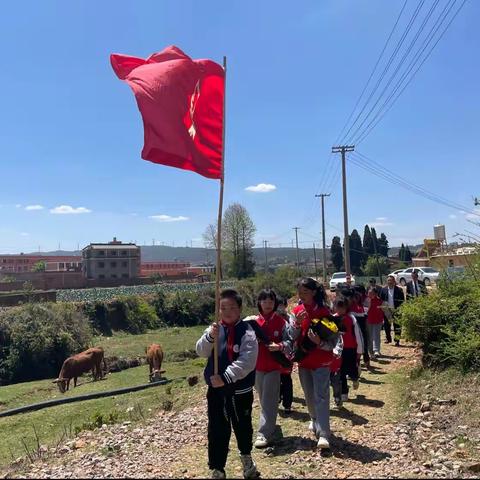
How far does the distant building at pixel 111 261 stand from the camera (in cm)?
9775

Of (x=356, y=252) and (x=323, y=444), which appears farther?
(x=356, y=252)

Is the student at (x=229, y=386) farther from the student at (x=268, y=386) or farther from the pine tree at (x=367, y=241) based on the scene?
the pine tree at (x=367, y=241)

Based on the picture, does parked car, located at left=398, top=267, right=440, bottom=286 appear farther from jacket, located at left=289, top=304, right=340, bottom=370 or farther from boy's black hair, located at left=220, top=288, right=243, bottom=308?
boy's black hair, located at left=220, top=288, right=243, bottom=308

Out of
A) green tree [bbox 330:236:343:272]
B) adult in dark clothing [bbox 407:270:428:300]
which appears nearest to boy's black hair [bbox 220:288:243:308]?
adult in dark clothing [bbox 407:270:428:300]

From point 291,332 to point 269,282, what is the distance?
139 feet

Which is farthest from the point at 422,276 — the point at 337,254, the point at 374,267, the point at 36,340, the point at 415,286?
the point at 337,254

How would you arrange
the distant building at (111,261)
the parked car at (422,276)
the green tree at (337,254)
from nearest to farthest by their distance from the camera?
the parked car at (422,276) < the green tree at (337,254) < the distant building at (111,261)

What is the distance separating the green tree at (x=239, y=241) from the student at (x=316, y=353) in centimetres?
6625

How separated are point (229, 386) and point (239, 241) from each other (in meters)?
69.6

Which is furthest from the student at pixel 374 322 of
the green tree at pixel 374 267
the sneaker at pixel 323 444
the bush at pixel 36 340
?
the green tree at pixel 374 267

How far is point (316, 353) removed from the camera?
5.52 m

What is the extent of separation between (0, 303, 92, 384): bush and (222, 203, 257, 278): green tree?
1689 inches

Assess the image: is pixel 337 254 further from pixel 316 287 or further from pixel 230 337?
pixel 230 337

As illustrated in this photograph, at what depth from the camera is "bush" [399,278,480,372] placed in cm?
782
